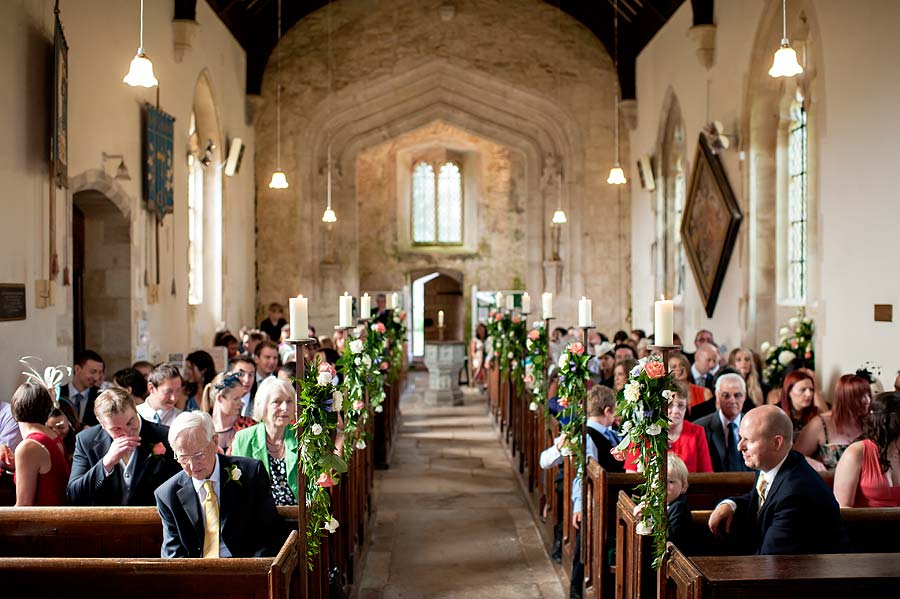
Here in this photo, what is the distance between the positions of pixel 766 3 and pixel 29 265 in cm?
652

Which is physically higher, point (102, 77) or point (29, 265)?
point (102, 77)

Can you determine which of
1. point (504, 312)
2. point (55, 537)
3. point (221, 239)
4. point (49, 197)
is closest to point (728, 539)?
point (55, 537)

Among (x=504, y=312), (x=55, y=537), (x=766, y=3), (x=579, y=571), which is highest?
(x=766, y=3)

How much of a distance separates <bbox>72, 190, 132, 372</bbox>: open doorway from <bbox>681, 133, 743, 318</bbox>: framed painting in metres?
5.87

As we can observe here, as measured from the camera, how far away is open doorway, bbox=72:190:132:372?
817cm

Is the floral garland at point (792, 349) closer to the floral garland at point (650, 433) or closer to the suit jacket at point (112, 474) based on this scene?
the floral garland at point (650, 433)

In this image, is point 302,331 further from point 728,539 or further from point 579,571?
point 579,571

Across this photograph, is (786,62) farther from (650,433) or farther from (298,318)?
(298,318)

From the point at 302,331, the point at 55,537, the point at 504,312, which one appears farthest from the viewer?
the point at 504,312

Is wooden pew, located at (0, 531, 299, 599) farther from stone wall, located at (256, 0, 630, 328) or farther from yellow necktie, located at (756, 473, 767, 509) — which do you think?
stone wall, located at (256, 0, 630, 328)

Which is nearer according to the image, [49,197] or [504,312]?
[49,197]

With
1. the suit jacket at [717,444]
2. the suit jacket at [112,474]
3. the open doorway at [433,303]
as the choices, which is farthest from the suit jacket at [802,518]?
the open doorway at [433,303]

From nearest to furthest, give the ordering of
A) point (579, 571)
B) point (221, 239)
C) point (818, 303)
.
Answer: point (579, 571) < point (818, 303) < point (221, 239)

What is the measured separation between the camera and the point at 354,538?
509cm
